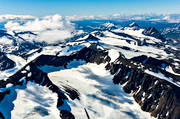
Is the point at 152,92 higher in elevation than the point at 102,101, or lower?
higher

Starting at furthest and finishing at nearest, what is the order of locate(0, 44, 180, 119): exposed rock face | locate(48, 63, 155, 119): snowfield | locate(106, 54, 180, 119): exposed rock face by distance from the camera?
locate(106, 54, 180, 119): exposed rock face → locate(0, 44, 180, 119): exposed rock face → locate(48, 63, 155, 119): snowfield

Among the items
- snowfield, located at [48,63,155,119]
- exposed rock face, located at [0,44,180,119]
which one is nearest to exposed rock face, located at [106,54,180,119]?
exposed rock face, located at [0,44,180,119]

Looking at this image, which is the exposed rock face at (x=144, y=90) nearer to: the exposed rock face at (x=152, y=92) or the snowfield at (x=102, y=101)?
the exposed rock face at (x=152, y=92)

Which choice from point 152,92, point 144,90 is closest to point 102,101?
point 144,90

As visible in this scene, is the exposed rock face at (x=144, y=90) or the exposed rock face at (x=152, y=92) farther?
the exposed rock face at (x=152, y=92)

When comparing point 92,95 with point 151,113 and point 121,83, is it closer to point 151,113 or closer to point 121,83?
point 121,83

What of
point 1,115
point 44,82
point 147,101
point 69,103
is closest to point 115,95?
point 147,101

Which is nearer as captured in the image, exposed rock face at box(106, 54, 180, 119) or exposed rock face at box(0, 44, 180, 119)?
exposed rock face at box(0, 44, 180, 119)

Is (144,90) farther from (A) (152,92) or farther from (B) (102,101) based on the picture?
(B) (102,101)

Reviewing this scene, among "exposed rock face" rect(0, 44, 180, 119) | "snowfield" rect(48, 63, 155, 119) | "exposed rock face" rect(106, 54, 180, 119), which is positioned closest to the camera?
"snowfield" rect(48, 63, 155, 119)

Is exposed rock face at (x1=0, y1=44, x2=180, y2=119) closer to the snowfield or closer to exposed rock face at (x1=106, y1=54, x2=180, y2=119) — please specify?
exposed rock face at (x1=106, y1=54, x2=180, y2=119)

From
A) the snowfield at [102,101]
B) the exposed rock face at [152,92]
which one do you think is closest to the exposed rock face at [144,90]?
the exposed rock face at [152,92]
